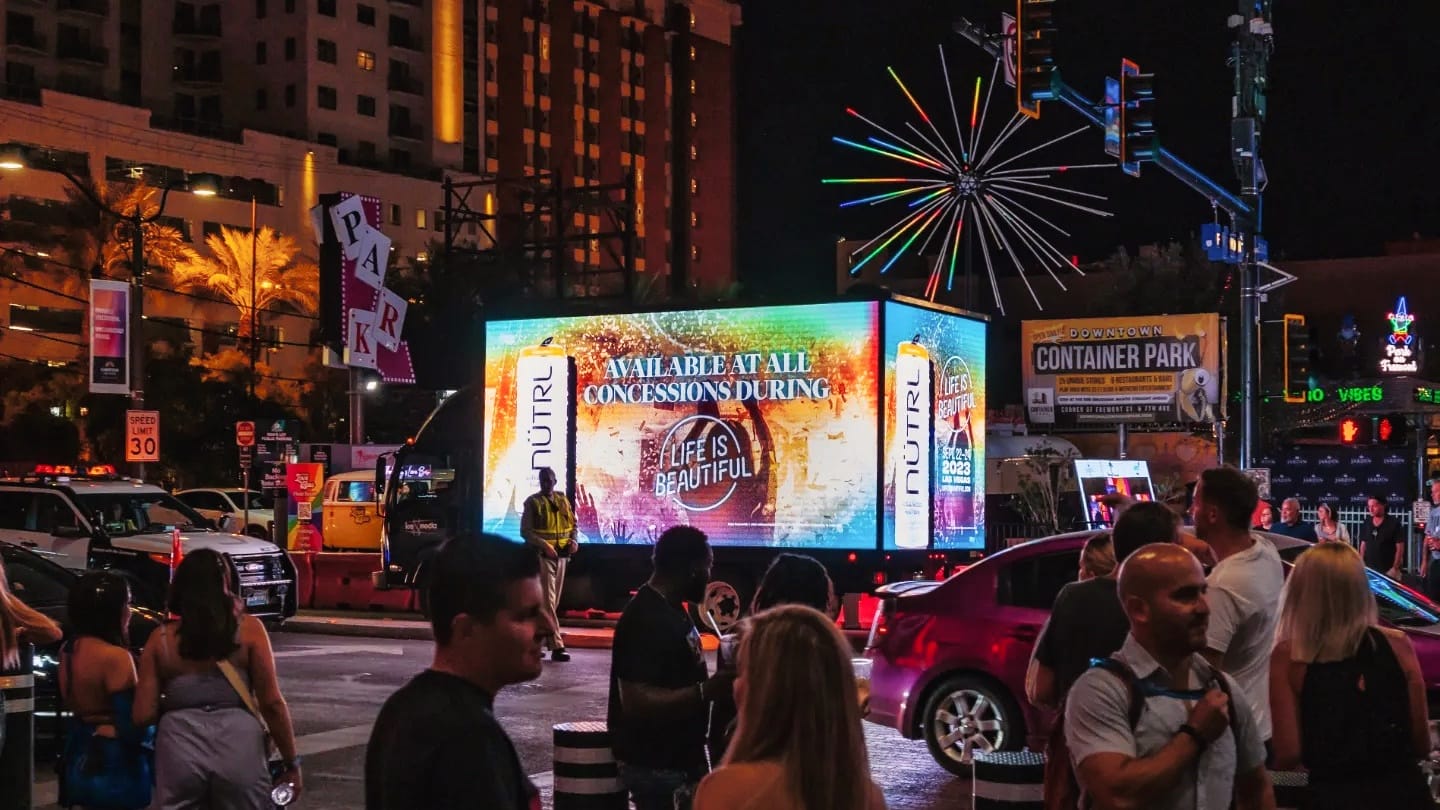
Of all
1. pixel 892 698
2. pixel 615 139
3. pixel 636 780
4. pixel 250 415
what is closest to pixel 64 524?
pixel 892 698

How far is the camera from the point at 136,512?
2255 cm

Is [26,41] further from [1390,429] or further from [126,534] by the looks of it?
[1390,429]

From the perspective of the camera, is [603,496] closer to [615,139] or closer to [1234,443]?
[1234,443]

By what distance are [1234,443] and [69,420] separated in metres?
44.3

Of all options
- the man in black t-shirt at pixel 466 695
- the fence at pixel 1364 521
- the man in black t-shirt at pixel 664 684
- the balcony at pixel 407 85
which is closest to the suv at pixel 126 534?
the fence at pixel 1364 521

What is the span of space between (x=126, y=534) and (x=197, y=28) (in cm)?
7705

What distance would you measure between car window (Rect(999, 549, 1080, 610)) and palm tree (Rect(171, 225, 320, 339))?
63.3 metres

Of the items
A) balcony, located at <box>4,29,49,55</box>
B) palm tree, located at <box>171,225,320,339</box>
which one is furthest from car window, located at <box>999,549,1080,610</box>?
balcony, located at <box>4,29,49,55</box>

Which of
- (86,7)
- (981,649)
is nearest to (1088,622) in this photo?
(981,649)

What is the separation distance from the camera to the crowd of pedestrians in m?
4.03

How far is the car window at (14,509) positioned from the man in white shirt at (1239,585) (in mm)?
19496

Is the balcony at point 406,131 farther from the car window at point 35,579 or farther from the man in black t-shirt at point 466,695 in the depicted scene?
the man in black t-shirt at point 466,695

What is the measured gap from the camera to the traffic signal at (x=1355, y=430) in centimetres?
2256

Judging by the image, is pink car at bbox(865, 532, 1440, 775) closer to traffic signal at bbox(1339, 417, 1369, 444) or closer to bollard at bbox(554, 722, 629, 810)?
bollard at bbox(554, 722, 629, 810)
